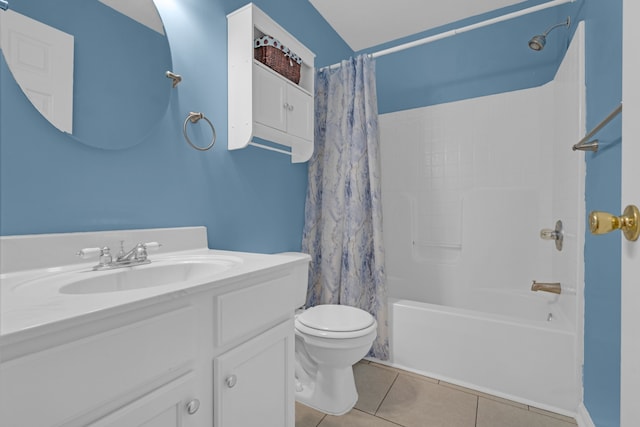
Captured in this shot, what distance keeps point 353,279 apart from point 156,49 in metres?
1.55

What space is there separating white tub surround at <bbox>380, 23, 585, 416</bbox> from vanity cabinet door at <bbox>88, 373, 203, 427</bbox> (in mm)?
1405

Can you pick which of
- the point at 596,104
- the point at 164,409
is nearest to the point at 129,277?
the point at 164,409

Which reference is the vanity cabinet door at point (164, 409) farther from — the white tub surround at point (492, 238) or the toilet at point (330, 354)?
the white tub surround at point (492, 238)

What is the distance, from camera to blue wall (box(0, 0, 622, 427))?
0.89 meters

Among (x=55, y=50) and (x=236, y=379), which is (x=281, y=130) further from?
(x=236, y=379)

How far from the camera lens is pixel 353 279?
6.34ft

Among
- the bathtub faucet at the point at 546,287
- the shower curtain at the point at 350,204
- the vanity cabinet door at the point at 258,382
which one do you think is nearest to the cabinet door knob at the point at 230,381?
the vanity cabinet door at the point at 258,382

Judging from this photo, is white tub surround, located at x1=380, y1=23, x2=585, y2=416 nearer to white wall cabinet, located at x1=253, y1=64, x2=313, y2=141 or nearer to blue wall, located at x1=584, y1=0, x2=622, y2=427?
blue wall, located at x1=584, y1=0, x2=622, y2=427

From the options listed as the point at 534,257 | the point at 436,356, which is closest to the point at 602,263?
the point at 436,356

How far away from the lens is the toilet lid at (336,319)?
1465 mm

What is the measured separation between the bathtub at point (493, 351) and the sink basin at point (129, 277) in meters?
1.26

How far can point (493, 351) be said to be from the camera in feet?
5.32

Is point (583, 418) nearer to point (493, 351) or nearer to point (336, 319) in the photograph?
point (493, 351)

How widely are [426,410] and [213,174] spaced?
1.56 meters
